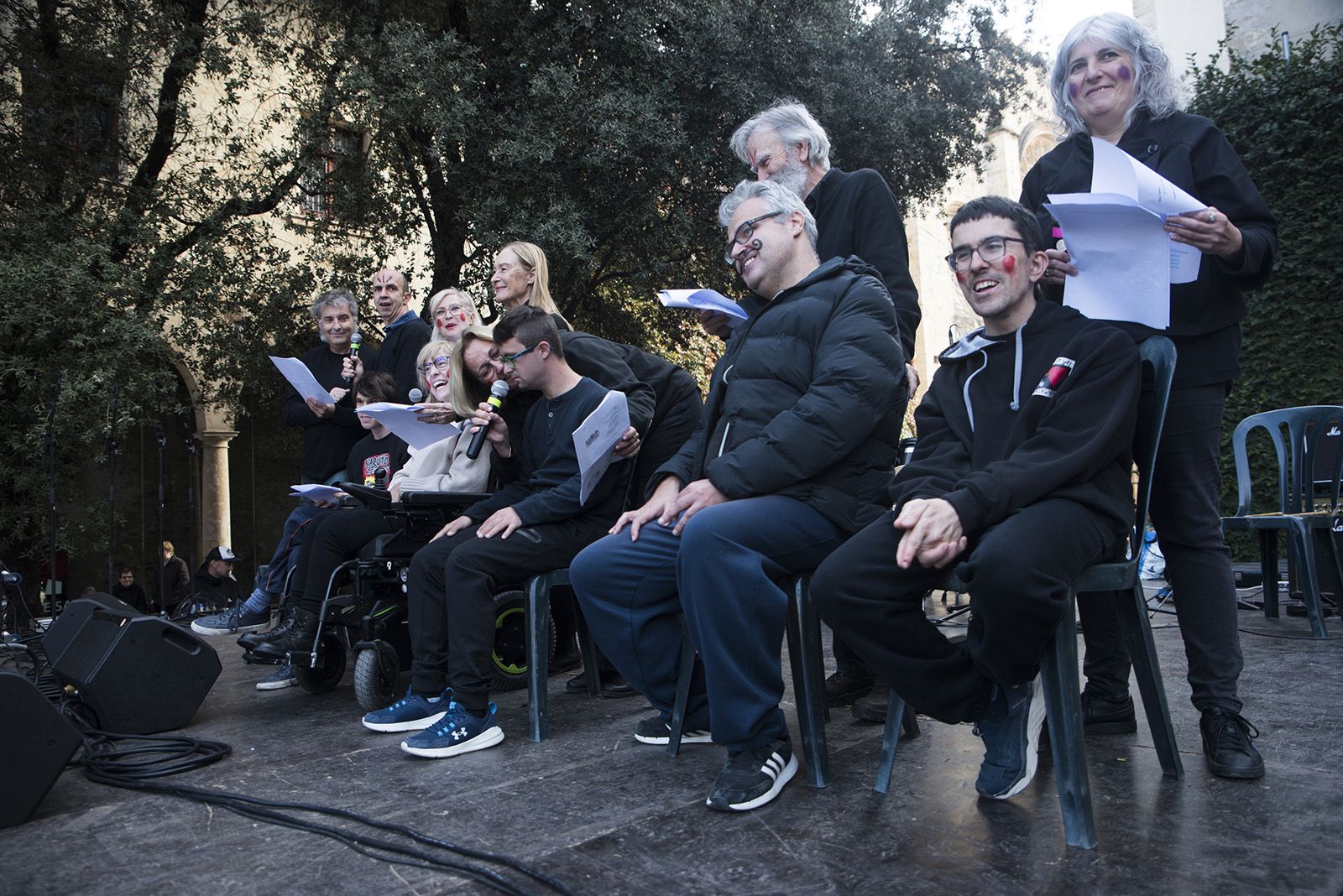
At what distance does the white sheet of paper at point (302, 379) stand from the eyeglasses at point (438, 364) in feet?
2.02

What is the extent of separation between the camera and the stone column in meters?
15.2

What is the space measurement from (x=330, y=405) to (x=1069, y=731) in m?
4.00

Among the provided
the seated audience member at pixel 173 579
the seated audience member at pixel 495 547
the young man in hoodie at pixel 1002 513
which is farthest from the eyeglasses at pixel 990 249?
the seated audience member at pixel 173 579

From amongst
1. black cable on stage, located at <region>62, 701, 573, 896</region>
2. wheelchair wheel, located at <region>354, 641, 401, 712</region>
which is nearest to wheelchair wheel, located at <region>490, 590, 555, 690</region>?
wheelchair wheel, located at <region>354, 641, 401, 712</region>

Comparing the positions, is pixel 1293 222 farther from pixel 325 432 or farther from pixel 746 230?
pixel 325 432

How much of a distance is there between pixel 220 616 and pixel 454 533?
2913 mm

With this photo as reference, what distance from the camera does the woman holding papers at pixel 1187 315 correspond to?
2.53 meters

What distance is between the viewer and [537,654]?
337 centimetres

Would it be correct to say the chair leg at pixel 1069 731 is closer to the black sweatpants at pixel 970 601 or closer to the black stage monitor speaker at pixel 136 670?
the black sweatpants at pixel 970 601

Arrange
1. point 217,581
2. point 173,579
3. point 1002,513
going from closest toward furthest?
point 1002,513 < point 217,581 < point 173,579

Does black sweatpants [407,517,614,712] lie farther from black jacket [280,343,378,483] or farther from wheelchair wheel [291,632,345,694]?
black jacket [280,343,378,483]

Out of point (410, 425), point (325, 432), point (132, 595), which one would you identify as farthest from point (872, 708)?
point (132, 595)

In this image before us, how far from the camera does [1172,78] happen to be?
284 centimetres

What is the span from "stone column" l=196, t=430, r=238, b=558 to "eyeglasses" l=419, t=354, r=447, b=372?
11.6m
